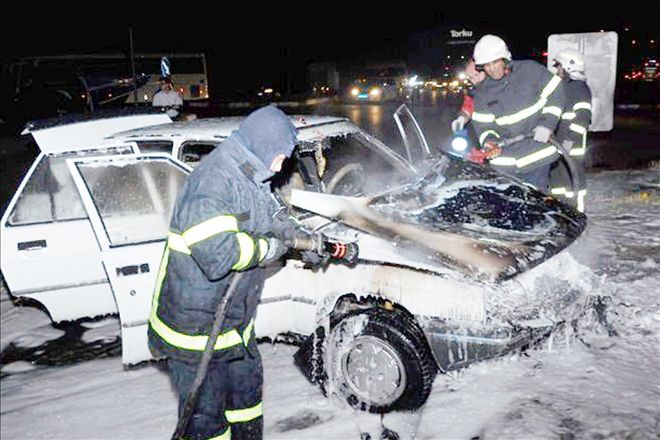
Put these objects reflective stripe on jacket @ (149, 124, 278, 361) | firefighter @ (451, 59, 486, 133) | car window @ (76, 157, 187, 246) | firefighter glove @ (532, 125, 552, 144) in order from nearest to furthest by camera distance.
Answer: reflective stripe on jacket @ (149, 124, 278, 361) → car window @ (76, 157, 187, 246) → firefighter glove @ (532, 125, 552, 144) → firefighter @ (451, 59, 486, 133)

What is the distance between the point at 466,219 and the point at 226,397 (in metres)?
1.80

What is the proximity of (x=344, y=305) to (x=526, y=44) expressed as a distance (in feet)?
141

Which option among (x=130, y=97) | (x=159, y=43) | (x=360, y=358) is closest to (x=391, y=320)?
(x=360, y=358)

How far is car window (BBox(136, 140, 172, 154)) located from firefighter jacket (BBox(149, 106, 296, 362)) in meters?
2.07

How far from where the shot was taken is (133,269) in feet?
12.1

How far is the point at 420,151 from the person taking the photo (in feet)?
16.3

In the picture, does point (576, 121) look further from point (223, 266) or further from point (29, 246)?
point (29, 246)

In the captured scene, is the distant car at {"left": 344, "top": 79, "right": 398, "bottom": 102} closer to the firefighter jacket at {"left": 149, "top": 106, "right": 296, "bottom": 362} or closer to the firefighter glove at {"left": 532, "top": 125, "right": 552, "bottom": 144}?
the firefighter glove at {"left": 532, "top": 125, "right": 552, "bottom": 144}

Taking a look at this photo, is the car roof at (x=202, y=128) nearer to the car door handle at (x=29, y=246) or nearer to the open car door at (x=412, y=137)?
the open car door at (x=412, y=137)

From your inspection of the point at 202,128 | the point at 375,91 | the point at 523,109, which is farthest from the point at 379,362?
the point at 375,91

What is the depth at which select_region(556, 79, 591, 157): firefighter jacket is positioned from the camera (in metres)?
5.77

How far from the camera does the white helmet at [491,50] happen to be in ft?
16.5

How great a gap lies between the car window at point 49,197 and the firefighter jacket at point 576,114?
4408 mm

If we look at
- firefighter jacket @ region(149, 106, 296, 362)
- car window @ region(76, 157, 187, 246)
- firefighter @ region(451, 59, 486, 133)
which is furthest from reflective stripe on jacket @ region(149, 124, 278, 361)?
Answer: firefighter @ region(451, 59, 486, 133)
